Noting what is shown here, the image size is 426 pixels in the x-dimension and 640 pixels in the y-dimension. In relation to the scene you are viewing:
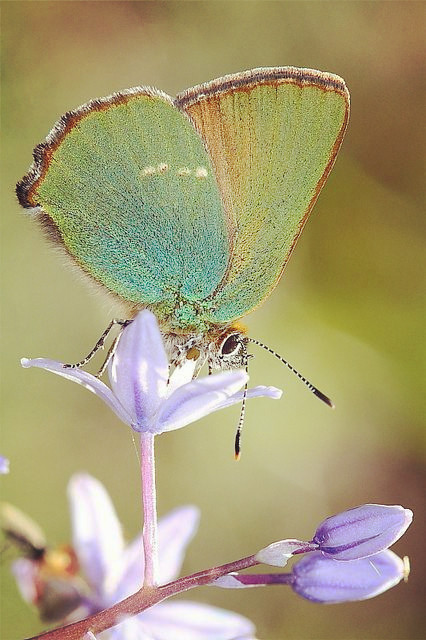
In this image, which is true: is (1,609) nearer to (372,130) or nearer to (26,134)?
(26,134)

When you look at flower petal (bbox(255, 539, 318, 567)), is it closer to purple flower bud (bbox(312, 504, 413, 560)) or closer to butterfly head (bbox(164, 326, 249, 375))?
purple flower bud (bbox(312, 504, 413, 560))

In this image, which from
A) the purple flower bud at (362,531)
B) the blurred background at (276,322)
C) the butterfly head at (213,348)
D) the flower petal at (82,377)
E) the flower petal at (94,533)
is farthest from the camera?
the blurred background at (276,322)

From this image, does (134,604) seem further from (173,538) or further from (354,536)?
(173,538)

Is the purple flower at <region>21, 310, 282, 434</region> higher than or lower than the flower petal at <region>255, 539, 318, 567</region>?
higher

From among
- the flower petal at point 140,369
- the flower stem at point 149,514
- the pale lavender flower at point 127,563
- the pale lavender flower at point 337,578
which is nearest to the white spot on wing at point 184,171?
the flower petal at point 140,369

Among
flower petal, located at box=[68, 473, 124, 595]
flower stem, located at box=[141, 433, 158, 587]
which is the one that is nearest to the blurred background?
flower petal, located at box=[68, 473, 124, 595]

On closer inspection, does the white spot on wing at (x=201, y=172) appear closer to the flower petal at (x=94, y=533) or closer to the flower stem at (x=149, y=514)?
the flower stem at (x=149, y=514)

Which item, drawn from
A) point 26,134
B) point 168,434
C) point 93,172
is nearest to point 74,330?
point 168,434
